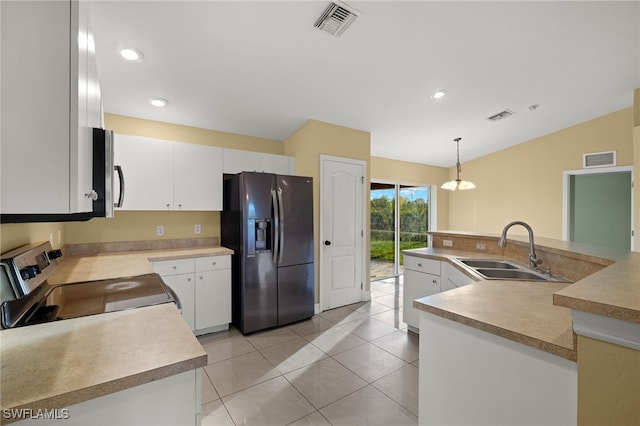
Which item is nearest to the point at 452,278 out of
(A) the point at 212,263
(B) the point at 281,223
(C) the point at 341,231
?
(C) the point at 341,231

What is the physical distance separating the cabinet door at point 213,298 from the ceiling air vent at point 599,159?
19.2 feet

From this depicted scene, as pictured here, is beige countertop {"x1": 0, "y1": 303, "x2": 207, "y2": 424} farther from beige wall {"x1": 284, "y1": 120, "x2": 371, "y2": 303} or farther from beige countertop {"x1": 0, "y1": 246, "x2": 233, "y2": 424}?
beige wall {"x1": 284, "y1": 120, "x2": 371, "y2": 303}

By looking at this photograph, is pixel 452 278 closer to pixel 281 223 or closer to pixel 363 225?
pixel 363 225

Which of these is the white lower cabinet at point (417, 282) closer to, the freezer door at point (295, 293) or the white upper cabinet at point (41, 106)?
the freezer door at point (295, 293)

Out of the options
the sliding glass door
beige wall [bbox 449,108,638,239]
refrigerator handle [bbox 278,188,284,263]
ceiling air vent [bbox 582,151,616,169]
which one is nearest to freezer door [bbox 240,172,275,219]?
refrigerator handle [bbox 278,188,284,263]

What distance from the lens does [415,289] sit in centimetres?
304

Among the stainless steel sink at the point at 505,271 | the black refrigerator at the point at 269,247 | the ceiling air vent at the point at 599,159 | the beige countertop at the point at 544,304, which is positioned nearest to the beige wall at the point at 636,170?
the ceiling air vent at the point at 599,159

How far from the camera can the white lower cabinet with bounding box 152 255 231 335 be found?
2820mm

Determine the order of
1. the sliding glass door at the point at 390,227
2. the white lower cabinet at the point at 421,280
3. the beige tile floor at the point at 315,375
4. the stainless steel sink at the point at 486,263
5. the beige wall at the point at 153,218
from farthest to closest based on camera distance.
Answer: the sliding glass door at the point at 390,227 → the beige wall at the point at 153,218 → the white lower cabinet at the point at 421,280 → the stainless steel sink at the point at 486,263 → the beige tile floor at the point at 315,375

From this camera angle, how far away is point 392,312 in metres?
3.65

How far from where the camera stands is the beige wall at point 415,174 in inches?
211

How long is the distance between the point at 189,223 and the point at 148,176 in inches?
30.3

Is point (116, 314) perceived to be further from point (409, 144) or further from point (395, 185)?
point (395, 185)
